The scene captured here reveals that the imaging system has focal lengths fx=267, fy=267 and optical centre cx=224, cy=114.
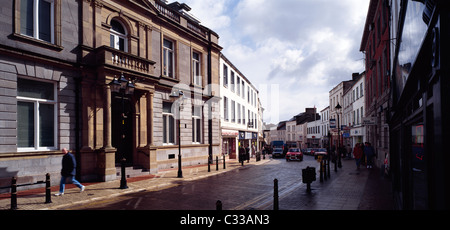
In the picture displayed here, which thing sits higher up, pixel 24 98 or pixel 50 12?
pixel 50 12

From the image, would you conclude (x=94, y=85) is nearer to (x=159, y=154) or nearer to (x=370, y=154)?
(x=159, y=154)

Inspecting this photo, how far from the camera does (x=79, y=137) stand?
13.2 m

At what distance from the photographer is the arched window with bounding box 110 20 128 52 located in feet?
50.8

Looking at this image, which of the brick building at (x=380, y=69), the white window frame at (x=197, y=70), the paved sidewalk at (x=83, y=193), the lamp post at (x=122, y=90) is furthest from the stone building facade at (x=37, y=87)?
the brick building at (x=380, y=69)

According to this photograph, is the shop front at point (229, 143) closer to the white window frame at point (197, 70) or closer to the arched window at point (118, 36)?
the white window frame at point (197, 70)

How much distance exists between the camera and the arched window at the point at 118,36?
15.5 meters

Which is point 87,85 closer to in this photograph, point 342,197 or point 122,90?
point 122,90

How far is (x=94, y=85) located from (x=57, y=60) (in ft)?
6.61

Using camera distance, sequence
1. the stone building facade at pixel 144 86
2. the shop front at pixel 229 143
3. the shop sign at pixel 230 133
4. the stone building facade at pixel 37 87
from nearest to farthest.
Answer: the stone building facade at pixel 37 87, the stone building facade at pixel 144 86, the shop sign at pixel 230 133, the shop front at pixel 229 143

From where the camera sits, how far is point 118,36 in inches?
622

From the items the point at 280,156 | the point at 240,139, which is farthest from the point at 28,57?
the point at 280,156

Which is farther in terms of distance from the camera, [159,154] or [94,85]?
[159,154]

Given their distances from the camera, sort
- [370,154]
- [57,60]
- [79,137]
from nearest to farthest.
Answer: [57,60]
[79,137]
[370,154]
